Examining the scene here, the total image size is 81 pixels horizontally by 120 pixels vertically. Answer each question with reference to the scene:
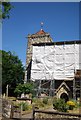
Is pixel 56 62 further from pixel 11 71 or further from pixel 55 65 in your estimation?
pixel 11 71

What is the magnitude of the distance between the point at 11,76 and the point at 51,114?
42821mm

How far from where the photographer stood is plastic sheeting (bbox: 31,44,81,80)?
155ft

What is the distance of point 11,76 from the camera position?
188 ft

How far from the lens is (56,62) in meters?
48.0

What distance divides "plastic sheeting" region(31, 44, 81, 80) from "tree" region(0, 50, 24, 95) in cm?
889

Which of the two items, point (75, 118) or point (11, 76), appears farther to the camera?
point (11, 76)

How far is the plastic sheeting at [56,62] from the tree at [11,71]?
8895 mm

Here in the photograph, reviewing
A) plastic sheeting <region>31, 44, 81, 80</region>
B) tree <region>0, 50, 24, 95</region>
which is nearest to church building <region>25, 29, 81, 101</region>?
plastic sheeting <region>31, 44, 81, 80</region>

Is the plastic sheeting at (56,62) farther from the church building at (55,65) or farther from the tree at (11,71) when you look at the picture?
the tree at (11,71)

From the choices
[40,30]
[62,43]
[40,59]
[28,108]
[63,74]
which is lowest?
[28,108]

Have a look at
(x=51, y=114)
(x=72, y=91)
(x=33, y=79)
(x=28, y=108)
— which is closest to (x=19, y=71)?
(x=33, y=79)

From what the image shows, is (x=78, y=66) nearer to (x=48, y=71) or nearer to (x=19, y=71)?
(x=48, y=71)

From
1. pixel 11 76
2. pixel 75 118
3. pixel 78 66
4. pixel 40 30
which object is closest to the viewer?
pixel 75 118

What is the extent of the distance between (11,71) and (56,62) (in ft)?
45.1
